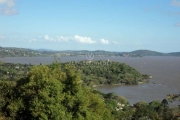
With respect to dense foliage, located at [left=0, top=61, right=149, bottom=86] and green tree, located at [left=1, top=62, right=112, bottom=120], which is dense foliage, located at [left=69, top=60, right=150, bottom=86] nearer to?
dense foliage, located at [left=0, top=61, right=149, bottom=86]

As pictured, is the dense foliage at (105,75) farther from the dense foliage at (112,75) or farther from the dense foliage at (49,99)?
the dense foliage at (49,99)

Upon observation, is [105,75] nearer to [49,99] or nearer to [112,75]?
[112,75]

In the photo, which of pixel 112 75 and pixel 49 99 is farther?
pixel 112 75

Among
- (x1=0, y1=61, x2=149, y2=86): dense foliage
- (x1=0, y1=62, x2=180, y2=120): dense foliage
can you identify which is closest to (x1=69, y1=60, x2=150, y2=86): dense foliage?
(x1=0, y1=61, x2=149, y2=86): dense foliage

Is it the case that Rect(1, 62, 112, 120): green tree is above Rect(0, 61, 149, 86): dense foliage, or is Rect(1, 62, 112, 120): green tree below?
above

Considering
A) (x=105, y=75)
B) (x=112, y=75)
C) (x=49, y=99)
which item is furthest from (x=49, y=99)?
(x=105, y=75)

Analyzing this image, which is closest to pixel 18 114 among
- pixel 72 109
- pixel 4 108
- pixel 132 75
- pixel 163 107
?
pixel 4 108

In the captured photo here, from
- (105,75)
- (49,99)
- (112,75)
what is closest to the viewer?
(49,99)

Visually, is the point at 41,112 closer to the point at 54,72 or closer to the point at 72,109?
the point at 72,109

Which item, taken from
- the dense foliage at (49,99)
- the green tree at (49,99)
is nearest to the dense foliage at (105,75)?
the dense foliage at (49,99)

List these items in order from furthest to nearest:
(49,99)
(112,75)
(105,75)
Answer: (105,75)
(112,75)
(49,99)

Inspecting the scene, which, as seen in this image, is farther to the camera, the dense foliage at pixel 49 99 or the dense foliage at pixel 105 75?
the dense foliage at pixel 105 75

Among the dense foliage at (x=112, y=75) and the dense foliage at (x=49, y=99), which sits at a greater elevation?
the dense foliage at (x=49, y=99)
